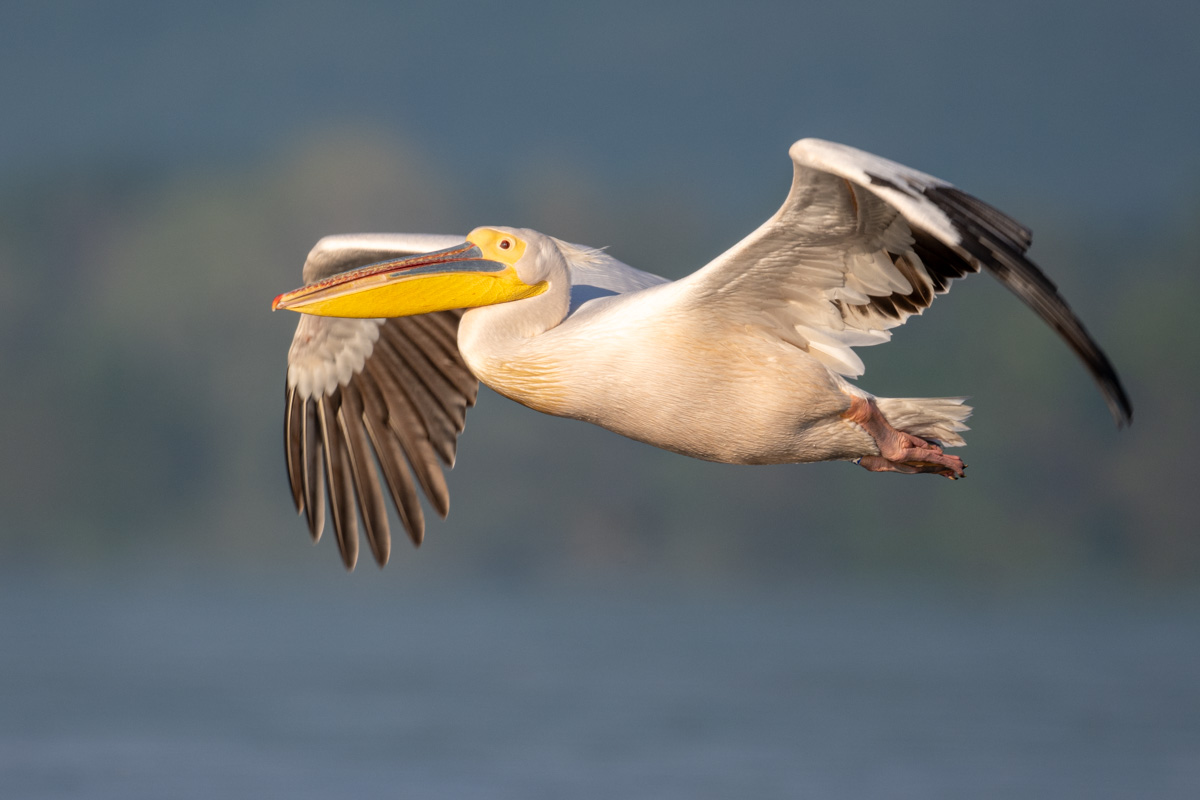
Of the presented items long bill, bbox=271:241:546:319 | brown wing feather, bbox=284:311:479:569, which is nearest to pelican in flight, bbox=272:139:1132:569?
long bill, bbox=271:241:546:319

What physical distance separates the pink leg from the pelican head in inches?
54.8

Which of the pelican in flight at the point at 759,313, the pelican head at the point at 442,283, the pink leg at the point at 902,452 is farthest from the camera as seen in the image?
the pink leg at the point at 902,452

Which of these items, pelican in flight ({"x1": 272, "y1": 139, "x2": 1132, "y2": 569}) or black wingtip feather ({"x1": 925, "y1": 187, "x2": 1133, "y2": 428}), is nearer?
black wingtip feather ({"x1": 925, "y1": 187, "x2": 1133, "y2": 428})

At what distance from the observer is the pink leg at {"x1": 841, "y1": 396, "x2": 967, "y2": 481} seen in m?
5.19

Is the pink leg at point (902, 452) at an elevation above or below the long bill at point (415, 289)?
below

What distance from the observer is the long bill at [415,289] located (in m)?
4.91

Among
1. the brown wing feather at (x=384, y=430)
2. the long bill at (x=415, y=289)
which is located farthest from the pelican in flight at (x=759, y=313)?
the brown wing feather at (x=384, y=430)

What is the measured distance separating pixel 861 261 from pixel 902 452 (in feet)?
2.73

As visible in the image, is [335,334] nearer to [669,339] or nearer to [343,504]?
[343,504]

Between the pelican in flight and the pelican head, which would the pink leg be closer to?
the pelican in flight

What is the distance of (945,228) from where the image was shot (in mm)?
4273

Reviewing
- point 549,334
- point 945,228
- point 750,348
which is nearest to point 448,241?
point 549,334

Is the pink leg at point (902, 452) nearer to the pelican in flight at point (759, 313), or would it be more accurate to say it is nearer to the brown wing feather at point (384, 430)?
the pelican in flight at point (759, 313)

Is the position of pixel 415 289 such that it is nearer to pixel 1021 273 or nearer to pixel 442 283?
pixel 442 283
